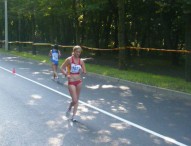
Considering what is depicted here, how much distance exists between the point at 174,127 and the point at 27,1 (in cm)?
3225

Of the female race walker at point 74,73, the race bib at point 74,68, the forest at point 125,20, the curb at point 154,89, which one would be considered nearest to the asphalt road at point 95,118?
the curb at point 154,89

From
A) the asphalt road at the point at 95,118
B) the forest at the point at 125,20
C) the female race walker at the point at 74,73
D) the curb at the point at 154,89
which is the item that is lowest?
the asphalt road at the point at 95,118

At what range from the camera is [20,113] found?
10.4m

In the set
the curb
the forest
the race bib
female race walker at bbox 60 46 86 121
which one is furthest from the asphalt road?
the forest

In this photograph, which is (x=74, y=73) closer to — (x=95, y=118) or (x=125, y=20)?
(x=95, y=118)

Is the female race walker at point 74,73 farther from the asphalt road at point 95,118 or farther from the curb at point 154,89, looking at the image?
the curb at point 154,89

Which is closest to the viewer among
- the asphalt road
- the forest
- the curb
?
the asphalt road

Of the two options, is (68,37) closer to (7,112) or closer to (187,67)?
(187,67)

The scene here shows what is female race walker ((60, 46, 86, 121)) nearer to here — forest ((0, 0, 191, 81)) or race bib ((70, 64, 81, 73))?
race bib ((70, 64, 81, 73))

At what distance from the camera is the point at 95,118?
9.91 metres

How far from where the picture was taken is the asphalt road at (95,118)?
25.6 feet

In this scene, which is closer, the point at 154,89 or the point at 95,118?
the point at 95,118

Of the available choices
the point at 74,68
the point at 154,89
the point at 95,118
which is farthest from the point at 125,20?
the point at 95,118

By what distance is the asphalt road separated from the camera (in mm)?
7797
